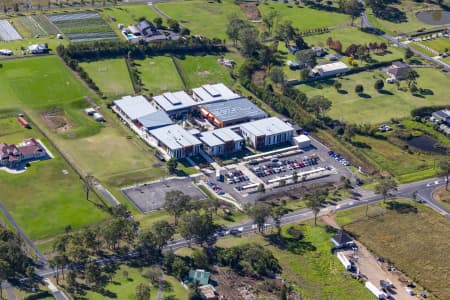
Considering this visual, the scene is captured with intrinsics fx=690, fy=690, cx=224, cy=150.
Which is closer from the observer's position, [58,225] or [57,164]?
[58,225]

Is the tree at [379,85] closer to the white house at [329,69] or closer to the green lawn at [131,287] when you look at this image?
the white house at [329,69]

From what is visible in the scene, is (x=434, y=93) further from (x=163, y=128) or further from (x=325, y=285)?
(x=325, y=285)

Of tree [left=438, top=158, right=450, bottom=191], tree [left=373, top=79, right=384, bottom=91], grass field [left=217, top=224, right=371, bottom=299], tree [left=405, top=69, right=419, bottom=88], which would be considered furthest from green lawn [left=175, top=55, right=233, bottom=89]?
grass field [left=217, top=224, right=371, bottom=299]

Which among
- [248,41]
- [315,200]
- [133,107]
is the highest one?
[248,41]

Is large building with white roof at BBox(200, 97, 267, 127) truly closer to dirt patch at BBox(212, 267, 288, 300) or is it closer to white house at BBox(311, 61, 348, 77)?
white house at BBox(311, 61, 348, 77)

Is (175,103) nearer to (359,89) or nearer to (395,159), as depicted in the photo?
(359,89)

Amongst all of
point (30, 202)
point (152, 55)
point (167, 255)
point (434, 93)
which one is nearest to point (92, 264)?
point (167, 255)

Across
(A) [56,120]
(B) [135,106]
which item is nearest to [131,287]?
(A) [56,120]
